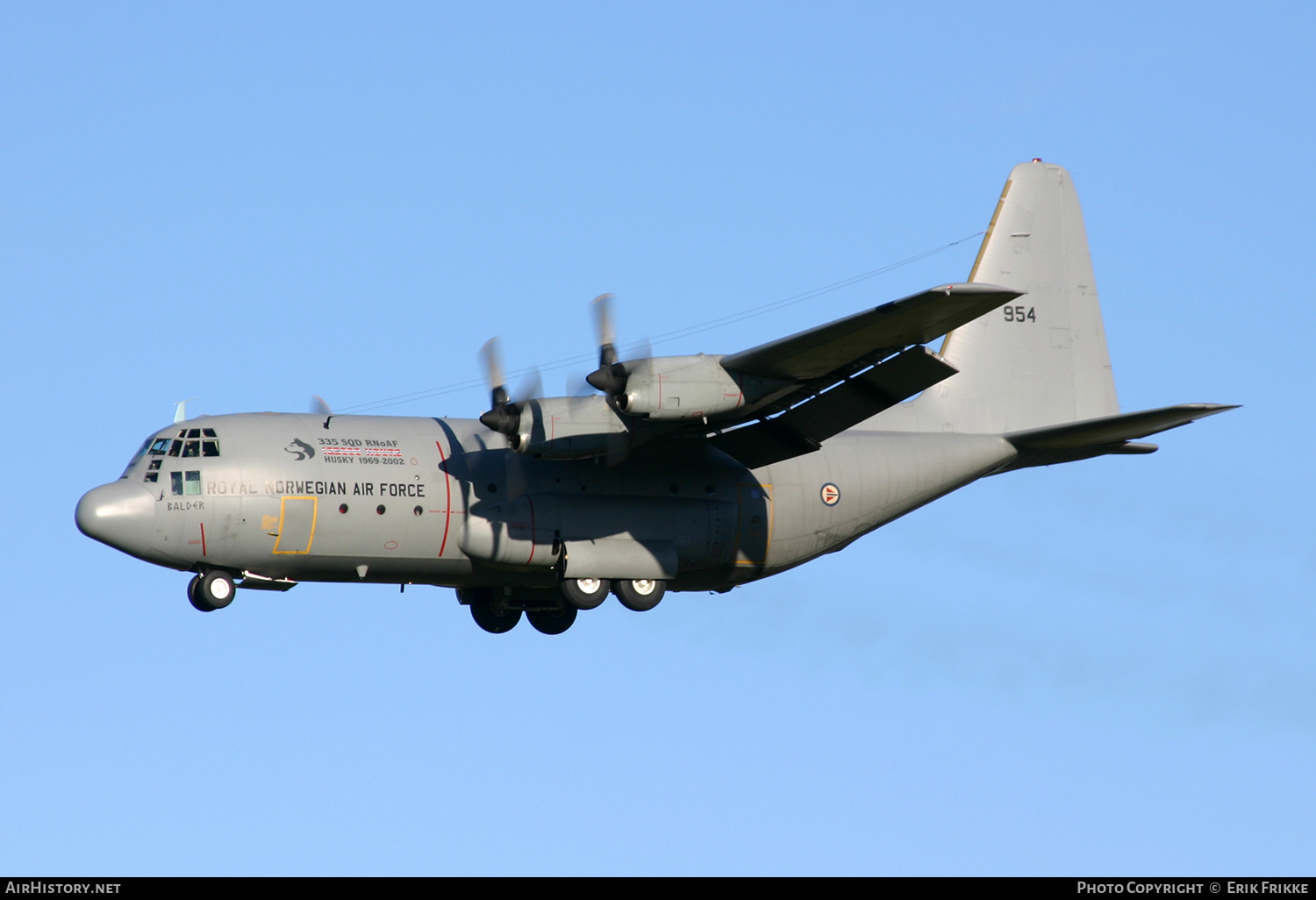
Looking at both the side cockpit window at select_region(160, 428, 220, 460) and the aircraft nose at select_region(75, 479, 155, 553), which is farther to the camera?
the side cockpit window at select_region(160, 428, 220, 460)

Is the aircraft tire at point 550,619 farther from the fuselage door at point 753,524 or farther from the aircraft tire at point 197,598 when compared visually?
the aircraft tire at point 197,598

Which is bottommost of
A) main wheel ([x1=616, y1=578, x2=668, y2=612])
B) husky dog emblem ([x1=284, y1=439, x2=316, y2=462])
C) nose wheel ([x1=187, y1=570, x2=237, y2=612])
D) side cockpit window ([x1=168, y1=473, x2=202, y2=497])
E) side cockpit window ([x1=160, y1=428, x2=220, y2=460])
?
main wheel ([x1=616, y1=578, x2=668, y2=612])

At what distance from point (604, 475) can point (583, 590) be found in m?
1.51

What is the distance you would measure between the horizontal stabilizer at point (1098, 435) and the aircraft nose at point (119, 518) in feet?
37.5

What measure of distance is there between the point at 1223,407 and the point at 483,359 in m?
9.02

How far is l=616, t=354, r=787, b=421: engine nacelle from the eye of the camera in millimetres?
19828

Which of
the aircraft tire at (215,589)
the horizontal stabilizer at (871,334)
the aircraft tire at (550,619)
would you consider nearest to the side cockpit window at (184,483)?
the aircraft tire at (215,589)

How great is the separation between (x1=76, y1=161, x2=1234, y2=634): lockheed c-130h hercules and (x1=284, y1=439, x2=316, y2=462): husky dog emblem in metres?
0.03

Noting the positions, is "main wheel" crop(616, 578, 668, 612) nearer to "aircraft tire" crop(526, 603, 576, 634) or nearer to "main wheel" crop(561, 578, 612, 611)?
"main wheel" crop(561, 578, 612, 611)

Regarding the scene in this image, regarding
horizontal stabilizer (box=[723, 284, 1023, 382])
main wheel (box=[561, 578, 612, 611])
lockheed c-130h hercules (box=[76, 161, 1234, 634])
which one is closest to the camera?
horizontal stabilizer (box=[723, 284, 1023, 382])

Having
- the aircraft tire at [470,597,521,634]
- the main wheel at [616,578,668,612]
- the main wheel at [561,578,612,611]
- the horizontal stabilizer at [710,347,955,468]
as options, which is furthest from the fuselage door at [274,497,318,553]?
the horizontal stabilizer at [710,347,955,468]

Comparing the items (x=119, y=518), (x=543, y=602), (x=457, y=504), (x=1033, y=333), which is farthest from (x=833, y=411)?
(x=119, y=518)
